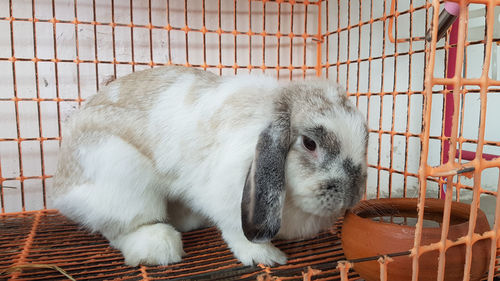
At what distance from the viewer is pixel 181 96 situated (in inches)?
48.5

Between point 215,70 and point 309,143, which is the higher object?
point 215,70

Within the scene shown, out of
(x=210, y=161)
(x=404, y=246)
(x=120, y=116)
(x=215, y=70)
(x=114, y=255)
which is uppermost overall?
(x=215, y=70)

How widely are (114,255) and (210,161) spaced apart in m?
0.39

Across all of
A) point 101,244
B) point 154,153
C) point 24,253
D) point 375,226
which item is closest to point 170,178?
point 154,153

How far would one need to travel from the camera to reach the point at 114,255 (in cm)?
113

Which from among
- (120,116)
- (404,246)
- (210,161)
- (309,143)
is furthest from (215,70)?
(404,246)

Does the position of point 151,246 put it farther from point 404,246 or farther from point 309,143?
point 404,246

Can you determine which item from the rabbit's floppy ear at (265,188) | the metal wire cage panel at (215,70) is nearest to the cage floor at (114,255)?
the metal wire cage panel at (215,70)

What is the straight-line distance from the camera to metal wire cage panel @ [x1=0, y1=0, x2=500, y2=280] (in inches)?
48.0

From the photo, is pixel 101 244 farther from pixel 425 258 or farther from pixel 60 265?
pixel 425 258

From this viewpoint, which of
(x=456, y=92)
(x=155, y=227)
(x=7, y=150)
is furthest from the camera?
(x=7, y=150)

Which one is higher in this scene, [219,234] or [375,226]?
[375,226]

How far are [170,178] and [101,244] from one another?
1.02 feet

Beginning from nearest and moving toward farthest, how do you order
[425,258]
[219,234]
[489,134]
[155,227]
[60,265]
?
[425,258]
[60,265]
[155,227]
[219,234]
[489,134]
